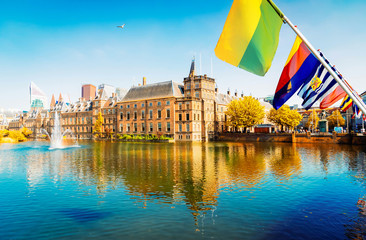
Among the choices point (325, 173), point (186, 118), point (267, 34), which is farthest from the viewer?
point (186, 118)

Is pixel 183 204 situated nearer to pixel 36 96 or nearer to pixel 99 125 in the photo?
pixel 99 125

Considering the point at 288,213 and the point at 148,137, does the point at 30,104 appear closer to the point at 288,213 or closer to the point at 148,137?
the point at 148,137

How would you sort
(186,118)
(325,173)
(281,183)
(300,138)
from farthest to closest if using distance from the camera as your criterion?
(186,118)
(300,138)
(325,173)
(281,183)

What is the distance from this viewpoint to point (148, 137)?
81625mm

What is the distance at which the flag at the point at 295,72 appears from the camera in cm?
1233

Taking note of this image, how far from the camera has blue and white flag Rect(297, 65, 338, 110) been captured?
13.6 metres

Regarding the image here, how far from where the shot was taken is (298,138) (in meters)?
67.5

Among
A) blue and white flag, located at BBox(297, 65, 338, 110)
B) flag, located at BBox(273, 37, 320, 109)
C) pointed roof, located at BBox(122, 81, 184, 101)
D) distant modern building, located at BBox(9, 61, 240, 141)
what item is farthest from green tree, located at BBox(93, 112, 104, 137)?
flag, located at BBox(273, 37, 320, 109)

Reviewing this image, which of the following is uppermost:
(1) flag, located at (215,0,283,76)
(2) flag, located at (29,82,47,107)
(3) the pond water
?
(2) flag, located at (29,82,47,107)

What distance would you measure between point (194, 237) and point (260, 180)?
11869mm

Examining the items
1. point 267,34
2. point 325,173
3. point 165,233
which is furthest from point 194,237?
point 325,173

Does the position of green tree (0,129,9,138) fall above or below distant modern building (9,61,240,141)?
below

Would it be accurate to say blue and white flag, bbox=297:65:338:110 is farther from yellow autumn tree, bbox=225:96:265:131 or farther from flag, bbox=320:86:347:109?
yellow autumn tree, bbox=225:96:265:131

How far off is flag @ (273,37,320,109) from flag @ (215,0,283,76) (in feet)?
8.29
